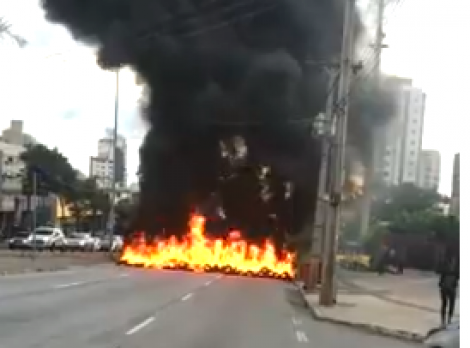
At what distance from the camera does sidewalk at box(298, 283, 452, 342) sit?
18.6m

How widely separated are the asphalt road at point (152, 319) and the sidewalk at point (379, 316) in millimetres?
521

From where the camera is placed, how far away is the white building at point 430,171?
79750mm

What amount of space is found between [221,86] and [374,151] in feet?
29.6

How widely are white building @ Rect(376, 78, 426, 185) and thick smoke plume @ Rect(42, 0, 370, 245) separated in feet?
13.6

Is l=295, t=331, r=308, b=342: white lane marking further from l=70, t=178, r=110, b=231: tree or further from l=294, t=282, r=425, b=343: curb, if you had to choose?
l=70, t=178, r=110, b=231: tree

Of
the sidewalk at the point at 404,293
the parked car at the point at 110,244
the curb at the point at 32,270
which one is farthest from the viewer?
the parked car at the point at 110,244

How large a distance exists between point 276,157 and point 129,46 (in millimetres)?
9782

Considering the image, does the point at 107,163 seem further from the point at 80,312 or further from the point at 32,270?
the point at 80,312

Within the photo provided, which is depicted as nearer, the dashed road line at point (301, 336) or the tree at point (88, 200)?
the dashed road line at point (301, 336)

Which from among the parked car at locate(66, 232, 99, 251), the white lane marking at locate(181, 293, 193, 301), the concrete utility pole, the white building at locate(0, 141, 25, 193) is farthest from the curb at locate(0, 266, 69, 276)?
the white building at locate(0, 141, 25, 193)

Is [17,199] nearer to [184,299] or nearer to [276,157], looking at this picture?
[276,157]

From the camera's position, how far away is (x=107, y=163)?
4466 inches

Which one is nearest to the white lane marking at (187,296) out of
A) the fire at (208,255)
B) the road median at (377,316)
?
the road median at (377,316)

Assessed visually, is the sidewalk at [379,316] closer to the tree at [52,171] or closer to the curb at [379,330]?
the curb at [379,330]
